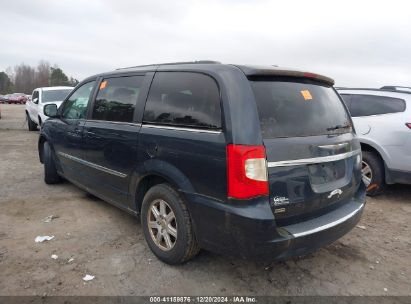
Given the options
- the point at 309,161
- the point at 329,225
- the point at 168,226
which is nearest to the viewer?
the point at 309,161

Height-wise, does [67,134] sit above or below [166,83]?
below

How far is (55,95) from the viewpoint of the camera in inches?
472

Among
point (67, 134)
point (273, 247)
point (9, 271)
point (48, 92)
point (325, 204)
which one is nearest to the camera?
point (273, 247)

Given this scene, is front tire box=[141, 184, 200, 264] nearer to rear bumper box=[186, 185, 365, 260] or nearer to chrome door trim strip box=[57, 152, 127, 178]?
rear bumper box=[186, 185, 365, 260]

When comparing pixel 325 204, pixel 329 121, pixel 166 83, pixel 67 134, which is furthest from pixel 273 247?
pixel 67 134

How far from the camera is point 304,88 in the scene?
3.13 m

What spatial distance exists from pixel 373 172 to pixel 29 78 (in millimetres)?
108704

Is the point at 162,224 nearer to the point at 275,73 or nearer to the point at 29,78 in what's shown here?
the point at 275,73

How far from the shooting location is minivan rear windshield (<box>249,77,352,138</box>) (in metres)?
2.72

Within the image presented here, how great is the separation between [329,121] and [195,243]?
160 centimetres

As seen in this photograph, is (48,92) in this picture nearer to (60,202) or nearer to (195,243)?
(60,202)

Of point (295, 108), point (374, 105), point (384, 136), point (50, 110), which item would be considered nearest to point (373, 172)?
point (384, 136)

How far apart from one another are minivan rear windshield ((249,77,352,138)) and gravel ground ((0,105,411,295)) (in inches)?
50.5

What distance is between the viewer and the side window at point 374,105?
17.5 feet
